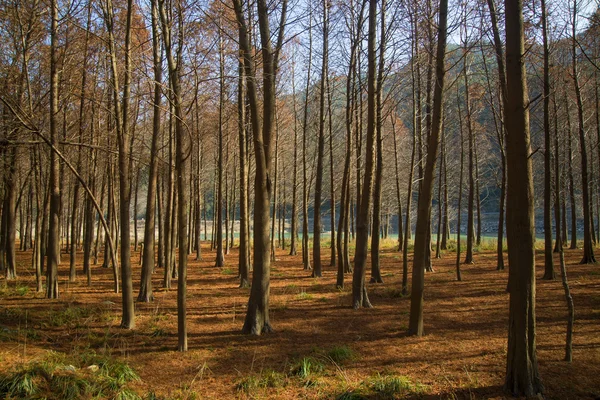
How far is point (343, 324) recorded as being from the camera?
735 centimetres

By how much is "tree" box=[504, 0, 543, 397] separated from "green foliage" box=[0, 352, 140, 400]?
4029mm

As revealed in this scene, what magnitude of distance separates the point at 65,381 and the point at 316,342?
3566 mm

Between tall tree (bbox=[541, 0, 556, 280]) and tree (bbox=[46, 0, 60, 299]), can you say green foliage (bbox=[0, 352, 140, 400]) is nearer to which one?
tree (bbox=[46, 0, 60, 299])

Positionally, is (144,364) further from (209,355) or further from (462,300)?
(462,300)

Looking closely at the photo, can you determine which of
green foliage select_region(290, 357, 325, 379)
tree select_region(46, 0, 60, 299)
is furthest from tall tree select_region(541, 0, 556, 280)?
tree select_region(46, 0, 60, 299)

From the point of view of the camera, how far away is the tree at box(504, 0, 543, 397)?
4.01 m

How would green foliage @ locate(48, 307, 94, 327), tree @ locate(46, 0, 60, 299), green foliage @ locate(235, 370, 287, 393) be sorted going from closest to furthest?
green foliage @ locate(235, 370, 287, 393)
green foliage @ locate(48, 307, 94, 327)
tree @ locate(46, 0, 60, 299)

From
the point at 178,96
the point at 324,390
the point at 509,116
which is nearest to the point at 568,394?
the point at 324,390

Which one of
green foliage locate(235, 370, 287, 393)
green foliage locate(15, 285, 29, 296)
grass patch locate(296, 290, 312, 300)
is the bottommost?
grass patch locate(296, 290, 312, 300)

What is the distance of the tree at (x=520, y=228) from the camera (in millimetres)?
4008

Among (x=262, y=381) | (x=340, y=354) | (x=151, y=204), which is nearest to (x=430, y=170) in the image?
(x=340, y=354)

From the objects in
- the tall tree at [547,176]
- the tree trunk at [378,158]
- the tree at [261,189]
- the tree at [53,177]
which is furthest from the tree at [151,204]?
the tall tree at [547,176]

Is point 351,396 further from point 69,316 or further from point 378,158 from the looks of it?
point 378,158

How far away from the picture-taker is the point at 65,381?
4.14 meters
